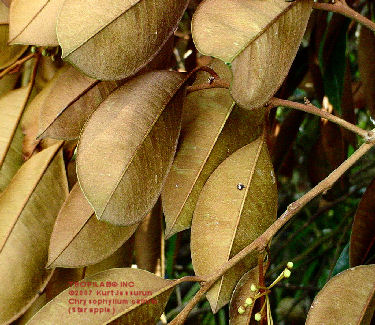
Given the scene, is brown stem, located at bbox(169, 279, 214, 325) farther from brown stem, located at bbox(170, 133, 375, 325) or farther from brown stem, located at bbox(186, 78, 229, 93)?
brown stem, located at bbox(186, 78, 229, 93)

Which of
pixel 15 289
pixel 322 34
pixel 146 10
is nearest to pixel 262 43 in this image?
pixel 146 10

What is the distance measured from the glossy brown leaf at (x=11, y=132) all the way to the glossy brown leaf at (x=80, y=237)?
0.46 feet

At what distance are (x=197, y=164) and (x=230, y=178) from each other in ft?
0.14

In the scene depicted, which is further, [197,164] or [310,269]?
[310,269]

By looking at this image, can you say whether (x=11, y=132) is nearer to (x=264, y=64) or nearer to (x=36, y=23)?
(x=36, y=23)

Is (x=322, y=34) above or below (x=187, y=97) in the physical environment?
below

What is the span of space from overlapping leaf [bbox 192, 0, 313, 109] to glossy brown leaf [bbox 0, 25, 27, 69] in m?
0.29

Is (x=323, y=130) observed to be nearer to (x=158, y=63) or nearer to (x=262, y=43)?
(x=158, y=63)

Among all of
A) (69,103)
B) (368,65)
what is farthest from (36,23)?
(368,65)

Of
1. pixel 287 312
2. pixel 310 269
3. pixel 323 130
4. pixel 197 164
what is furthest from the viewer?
pixel 310 269

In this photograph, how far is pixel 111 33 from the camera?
0.58 metres

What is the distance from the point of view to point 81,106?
2.23ft

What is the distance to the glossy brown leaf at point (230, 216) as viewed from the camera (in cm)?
63

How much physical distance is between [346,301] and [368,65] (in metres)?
0.59
